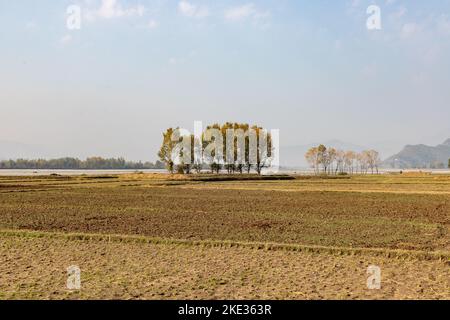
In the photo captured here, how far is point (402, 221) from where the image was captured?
20297mm

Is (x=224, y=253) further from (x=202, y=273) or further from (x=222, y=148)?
(x=222, y=148)

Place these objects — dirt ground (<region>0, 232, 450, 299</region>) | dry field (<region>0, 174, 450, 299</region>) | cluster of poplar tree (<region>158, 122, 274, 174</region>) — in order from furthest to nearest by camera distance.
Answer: cluster of poplar tree (<region>158, 122, 274, 174</region>) < dry field (<region>0, 174, 450, 299</region>) < dirt ground (<region>0, 232, 450, 299</region>)

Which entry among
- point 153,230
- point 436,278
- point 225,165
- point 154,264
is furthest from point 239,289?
point 225,165

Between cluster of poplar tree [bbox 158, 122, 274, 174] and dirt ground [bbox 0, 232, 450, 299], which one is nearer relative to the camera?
dirt ground [bbox 0, 232, 450, 299]

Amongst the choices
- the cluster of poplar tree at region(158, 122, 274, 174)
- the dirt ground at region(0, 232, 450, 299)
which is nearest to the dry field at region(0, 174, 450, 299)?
the dirt ground at region(0, 232, 450, 299)

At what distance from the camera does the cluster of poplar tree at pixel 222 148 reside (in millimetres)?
113562

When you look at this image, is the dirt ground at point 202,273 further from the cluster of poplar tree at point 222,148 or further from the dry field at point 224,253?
the cluster of poplar tree at point 222,148

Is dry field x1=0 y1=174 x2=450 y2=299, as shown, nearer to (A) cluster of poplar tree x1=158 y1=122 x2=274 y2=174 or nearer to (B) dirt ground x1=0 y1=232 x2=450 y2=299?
(B) dirt ground x1=0 y1=232 x2=450 y2=299

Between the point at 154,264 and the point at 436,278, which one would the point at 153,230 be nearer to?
the point at 154,264

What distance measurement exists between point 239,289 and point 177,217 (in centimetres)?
1251

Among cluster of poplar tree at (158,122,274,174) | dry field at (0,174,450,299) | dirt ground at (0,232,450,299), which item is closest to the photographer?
dirt ground at (0,232,450,299)

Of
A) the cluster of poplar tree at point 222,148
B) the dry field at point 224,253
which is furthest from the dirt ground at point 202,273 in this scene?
the cluster of poplar tree at point 222,148

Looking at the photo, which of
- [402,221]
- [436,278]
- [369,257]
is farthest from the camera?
[402,221]

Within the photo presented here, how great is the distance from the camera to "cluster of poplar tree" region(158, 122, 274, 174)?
113562mm
